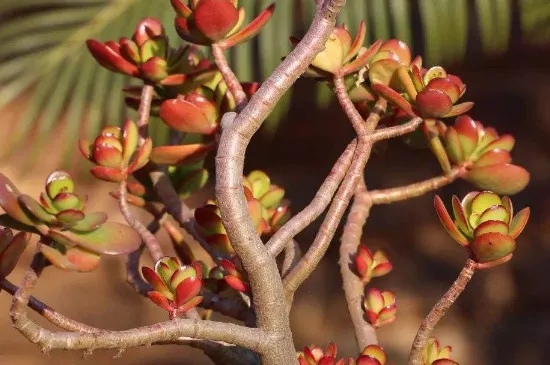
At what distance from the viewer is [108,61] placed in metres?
0.73

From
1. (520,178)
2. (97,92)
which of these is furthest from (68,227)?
(97,92)

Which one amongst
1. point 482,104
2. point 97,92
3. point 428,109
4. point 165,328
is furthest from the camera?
point 482,104

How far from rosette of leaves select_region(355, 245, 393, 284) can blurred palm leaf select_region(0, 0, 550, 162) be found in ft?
1.76

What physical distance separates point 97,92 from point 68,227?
803mm

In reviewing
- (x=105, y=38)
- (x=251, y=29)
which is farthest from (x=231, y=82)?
(x=105, y=38)

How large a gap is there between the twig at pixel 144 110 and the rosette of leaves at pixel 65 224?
0.49 ft

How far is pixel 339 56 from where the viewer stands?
65 centimetres

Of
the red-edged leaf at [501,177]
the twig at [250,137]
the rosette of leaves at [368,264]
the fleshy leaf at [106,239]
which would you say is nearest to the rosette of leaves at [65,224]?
the fleshy leaf at [106,239]

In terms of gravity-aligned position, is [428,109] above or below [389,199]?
above

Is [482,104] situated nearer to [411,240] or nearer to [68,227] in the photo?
[411,240]

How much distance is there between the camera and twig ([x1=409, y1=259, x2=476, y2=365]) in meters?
0.57

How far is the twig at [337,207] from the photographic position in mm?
585

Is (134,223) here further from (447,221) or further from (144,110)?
(447,221)

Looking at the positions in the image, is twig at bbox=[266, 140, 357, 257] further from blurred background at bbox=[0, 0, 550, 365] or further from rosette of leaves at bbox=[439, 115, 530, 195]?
blurred background at bbox=[0, 0, 550, 365]
